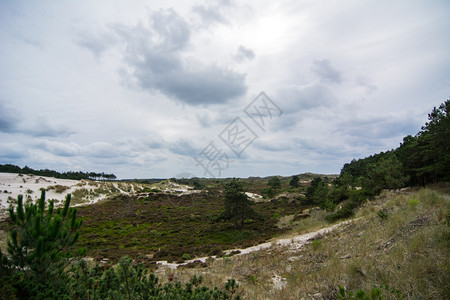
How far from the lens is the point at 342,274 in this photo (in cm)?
557

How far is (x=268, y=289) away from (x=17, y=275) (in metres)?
5.83

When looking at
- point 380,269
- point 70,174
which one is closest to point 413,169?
point 380,269


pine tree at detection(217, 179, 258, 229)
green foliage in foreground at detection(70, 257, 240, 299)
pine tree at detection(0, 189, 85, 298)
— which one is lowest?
pine tree at detection(217, 179, 258, 229)

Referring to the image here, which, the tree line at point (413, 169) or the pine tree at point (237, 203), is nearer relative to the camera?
the tree line at point (413, 169)

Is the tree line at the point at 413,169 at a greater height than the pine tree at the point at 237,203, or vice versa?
the tree line at the point at 413,169

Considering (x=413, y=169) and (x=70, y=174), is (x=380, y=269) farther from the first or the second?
(x=70, y=174)

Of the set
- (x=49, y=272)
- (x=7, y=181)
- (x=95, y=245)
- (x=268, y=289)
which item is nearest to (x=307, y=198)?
(x=95, y=245)

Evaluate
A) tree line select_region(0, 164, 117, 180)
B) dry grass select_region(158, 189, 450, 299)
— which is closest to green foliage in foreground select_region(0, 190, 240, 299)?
dry grass select_region(158, 189, 450, 299)

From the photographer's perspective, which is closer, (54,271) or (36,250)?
(36,250)

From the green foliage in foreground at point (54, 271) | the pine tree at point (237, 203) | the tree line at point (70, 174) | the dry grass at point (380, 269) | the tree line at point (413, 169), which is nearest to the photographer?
the green foliage in foreground at point (54, 271)

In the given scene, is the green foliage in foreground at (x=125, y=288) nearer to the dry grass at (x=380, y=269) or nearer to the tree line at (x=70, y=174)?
the dry grass at (x=380, y=269)

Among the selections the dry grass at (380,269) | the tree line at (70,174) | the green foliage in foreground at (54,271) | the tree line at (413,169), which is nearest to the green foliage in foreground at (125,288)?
the green foliage in foreground at (54,271)

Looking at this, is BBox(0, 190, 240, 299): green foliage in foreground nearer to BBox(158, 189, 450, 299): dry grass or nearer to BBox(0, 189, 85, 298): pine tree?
BBox(0, 189, 85, 298): pine tree

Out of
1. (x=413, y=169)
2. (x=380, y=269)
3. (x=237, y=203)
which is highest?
(x=413, y=169)
